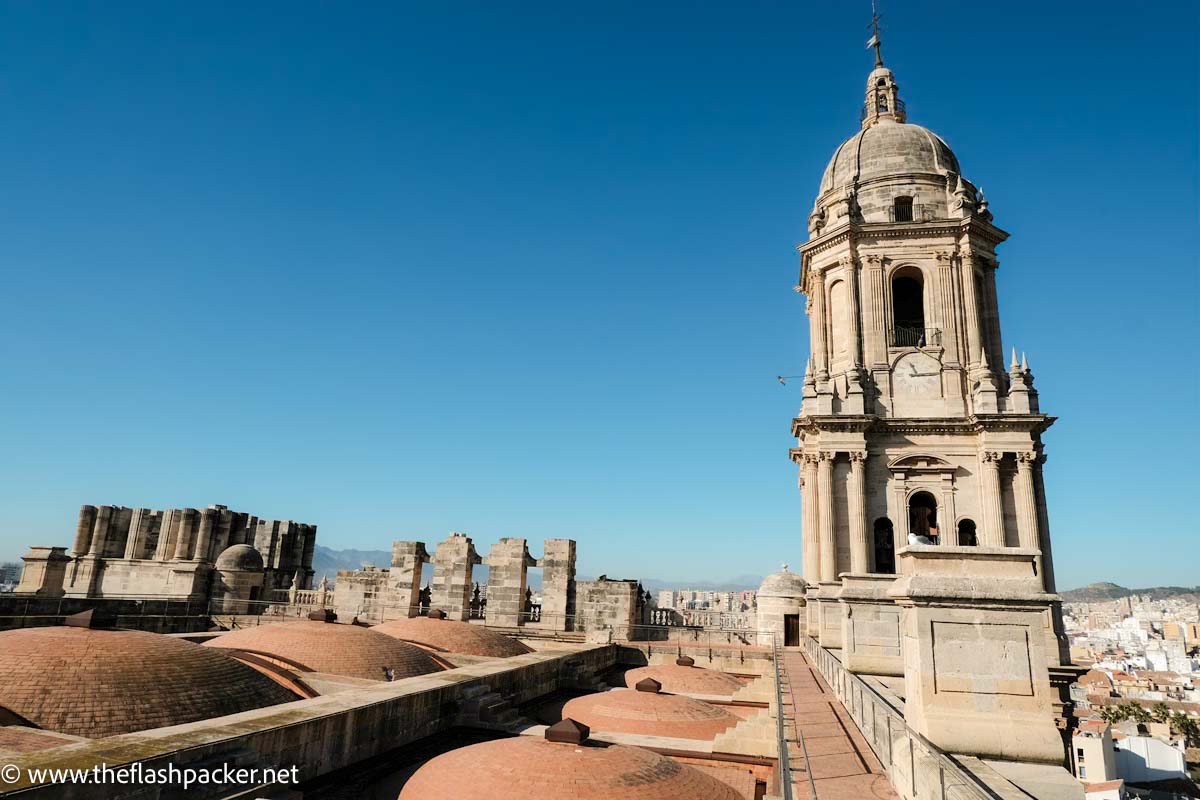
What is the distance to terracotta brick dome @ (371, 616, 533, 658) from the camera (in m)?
19.9

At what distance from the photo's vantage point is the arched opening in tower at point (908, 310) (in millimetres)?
30938

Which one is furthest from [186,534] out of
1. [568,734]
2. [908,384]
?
[908,384]

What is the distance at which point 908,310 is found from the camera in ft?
110

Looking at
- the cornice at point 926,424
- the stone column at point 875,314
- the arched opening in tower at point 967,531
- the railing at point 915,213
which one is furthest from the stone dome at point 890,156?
the arched opening in tower at point 967,531

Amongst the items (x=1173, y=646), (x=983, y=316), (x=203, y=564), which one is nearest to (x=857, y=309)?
(x=983, y=316)

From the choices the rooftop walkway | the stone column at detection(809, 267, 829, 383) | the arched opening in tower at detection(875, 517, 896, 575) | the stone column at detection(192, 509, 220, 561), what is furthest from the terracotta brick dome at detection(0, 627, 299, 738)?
the stone column at detection(192, 509, 220, 561)

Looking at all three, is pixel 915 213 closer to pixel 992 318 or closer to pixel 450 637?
pixel 992 318

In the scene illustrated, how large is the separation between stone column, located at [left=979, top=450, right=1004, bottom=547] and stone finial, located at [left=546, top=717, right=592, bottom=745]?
72.8 ft

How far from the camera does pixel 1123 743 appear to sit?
58281mm

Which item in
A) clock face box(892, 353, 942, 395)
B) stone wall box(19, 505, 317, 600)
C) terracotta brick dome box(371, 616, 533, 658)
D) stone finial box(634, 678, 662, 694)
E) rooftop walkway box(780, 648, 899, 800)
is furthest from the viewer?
stone wall box(19, 505, 317, 600)

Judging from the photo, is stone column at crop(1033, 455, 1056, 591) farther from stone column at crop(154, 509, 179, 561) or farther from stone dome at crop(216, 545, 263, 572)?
stone column at crop(154, 509, 179, 561)

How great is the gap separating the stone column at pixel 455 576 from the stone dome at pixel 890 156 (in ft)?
77.7

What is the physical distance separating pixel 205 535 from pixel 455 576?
65.7ft

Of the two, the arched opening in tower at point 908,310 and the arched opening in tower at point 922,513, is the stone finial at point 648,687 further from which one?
the arched opening in tower at point 908,310
